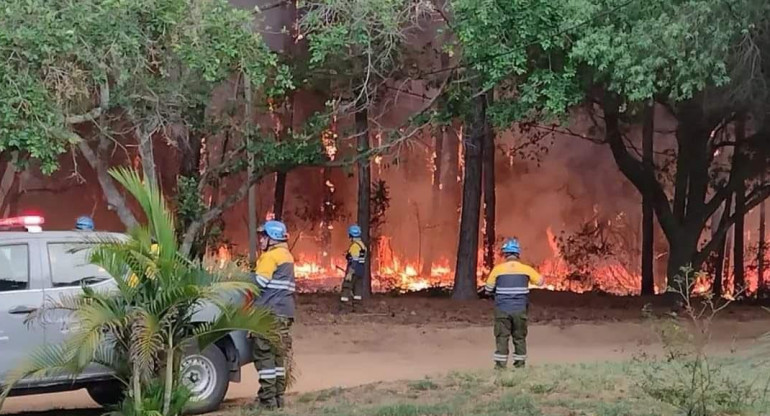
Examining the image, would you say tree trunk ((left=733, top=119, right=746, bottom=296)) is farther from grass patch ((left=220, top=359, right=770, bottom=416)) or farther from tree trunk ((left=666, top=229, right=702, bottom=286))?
grass patch ((left=220, top=359, right=770, bottom=416))

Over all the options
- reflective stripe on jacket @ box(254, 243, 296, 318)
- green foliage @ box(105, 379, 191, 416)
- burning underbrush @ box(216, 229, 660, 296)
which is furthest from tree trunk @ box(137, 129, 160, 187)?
burning underbrush @ box(216, 229, 660, 296)

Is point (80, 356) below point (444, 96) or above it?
below

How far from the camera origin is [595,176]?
32.1 m

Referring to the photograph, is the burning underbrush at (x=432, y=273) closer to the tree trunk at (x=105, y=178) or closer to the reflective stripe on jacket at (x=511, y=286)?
the tree trunk at (x=105, y=178)

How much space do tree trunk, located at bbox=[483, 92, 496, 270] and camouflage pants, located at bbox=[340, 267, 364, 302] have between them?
22.9 feet

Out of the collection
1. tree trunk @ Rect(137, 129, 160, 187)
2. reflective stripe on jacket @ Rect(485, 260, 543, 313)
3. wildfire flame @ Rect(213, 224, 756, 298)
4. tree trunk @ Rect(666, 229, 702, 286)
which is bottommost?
reflective stripe on jacket @ Rect(485, 260, 543, 313)

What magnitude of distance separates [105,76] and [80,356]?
8.27m

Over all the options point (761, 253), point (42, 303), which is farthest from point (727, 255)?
point (42, 303)

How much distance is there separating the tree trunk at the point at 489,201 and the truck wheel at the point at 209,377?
720 inches

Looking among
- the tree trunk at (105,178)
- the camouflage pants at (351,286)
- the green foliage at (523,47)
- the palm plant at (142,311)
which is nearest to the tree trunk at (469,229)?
the camouflage pants at (351,286)

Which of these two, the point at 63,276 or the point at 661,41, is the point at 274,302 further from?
the point at 661,41

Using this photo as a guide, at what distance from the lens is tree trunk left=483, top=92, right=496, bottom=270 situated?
28.0 metres

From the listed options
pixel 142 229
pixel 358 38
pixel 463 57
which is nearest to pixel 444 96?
pixel 463 57

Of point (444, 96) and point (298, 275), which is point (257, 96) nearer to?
point (444, 96)
